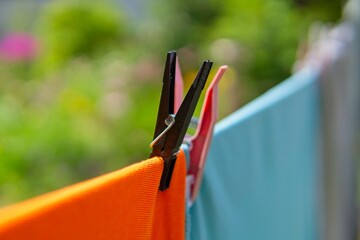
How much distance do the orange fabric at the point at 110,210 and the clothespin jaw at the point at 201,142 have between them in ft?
0.37

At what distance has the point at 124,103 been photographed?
3.99 m

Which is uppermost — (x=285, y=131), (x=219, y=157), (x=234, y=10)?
(x=234, y=10)

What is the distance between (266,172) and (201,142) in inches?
20.1

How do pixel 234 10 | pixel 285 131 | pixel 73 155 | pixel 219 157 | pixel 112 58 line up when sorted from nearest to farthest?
1. pixel 219 157
2. pixel 285 131
3. pixel 73 155
4. pixel 112 58
5. pixel 234 10

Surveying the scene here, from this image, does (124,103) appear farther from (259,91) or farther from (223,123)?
(223,123)

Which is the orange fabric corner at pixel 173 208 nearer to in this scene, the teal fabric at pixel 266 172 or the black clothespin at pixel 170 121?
the black clothespin at pixel 170 121

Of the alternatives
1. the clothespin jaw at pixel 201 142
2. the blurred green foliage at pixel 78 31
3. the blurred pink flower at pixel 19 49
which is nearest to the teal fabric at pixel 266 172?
the clothespin jaw at pixel 201 142

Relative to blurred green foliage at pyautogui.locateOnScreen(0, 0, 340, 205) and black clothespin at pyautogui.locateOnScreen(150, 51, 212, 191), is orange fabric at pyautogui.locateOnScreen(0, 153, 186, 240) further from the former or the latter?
blurred green foliage at pyautogui.locateOnScreen(0, 0, 340, 205)

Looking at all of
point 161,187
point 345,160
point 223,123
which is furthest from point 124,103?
point 161,187

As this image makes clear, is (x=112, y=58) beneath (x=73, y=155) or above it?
above

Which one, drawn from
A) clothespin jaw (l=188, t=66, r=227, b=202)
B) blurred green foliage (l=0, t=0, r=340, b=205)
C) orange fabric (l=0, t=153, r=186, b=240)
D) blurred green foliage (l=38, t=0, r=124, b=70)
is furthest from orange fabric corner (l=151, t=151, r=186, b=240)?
blurred green foliage (l=38, t=0, r=124, b=70)

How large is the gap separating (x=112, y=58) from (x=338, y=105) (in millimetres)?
3467

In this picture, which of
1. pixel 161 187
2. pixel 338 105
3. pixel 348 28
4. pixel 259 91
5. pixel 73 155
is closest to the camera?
pixel 161 187

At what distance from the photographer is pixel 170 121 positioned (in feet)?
2.36
